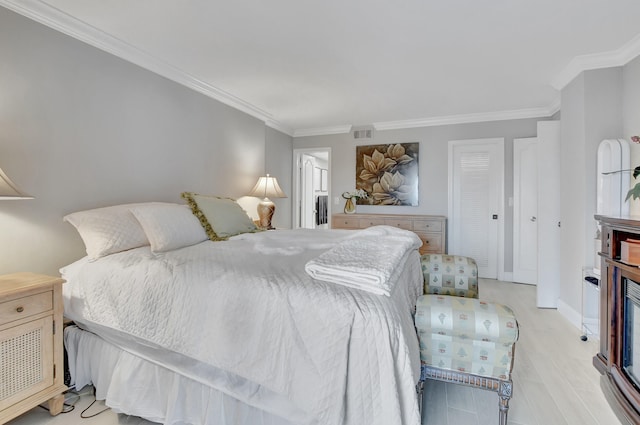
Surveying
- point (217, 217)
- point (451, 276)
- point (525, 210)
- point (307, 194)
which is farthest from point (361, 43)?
point (307, 194)

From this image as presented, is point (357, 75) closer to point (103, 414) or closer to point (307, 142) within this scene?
point (307, 142)

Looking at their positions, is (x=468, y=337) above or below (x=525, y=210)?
below

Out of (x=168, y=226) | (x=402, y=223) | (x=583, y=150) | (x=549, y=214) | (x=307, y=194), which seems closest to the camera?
(x=168, y=226)

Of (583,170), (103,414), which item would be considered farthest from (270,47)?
(583,170)

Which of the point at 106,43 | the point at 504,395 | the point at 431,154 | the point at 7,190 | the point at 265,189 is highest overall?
the point at 106,43

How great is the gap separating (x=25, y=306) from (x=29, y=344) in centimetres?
20

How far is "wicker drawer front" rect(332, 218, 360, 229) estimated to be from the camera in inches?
192

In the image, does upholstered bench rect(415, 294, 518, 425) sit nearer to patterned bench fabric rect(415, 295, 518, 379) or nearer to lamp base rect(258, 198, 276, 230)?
patterned bench fabric rect(415, 295, 518, 379)

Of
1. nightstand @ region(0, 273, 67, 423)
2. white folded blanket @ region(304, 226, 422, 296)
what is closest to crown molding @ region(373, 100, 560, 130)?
white folded blanket @ region(304, 226, 422, 296)

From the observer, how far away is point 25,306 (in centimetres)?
152

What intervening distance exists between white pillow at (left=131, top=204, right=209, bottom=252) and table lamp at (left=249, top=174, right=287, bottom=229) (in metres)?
1.47

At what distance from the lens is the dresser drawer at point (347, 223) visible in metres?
4.88

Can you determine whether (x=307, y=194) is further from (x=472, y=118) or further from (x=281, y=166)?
(x=472, y=118)

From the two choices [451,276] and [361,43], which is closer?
[451,276]
